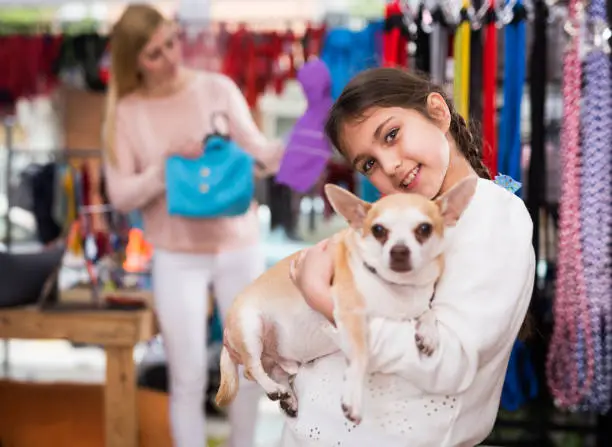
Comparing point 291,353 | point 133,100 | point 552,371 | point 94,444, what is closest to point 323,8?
point 133,100

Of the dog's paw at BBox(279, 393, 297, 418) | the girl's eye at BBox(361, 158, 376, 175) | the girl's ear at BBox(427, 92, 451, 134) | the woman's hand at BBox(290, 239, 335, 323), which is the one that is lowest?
the dog's paw at BBox(279, 393, 297, 418)

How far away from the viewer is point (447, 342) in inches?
34.4

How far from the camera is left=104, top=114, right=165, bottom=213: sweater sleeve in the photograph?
2291 millimetres

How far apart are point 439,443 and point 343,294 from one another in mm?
248

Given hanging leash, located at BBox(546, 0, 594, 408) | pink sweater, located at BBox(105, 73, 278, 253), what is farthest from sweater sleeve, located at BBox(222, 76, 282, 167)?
hanging leash, located at BBox(546, 0, 594, 408)

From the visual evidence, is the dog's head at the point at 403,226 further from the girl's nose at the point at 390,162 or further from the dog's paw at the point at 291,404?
the dog's paw at the point at 291,404

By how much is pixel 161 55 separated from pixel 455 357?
1655mm

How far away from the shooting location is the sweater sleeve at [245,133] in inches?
90.6

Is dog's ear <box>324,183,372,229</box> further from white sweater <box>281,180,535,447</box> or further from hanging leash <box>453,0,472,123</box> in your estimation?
hanging leash <box>453,0,472,123</box>

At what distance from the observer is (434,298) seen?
0.91m

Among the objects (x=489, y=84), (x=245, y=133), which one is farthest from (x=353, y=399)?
(x=245, y=133)

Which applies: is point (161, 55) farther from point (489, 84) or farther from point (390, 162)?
point (390, 162)

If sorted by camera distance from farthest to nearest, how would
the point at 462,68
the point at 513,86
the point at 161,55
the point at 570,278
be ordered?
the point at 161,55, the point at 570,278, the point at 462,68, the point at 513,86

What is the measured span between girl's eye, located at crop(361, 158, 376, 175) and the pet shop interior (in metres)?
0.20
